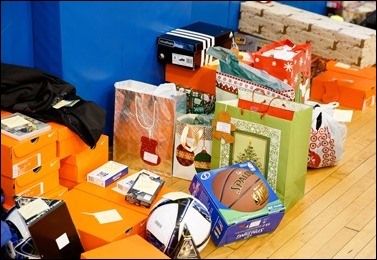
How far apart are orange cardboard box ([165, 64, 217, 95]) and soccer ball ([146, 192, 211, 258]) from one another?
1343mm

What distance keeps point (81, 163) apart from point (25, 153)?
1.40ft

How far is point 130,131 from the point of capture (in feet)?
13.1

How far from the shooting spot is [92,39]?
381 cm

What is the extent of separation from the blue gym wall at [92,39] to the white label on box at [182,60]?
0.14 m

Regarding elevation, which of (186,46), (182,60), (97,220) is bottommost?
(97,220)

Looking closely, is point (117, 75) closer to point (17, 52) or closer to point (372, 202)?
point (17, 52)

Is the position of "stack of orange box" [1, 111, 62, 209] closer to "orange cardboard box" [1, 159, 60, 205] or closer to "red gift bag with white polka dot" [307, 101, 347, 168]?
"orange cardboard box" [1, 159, 60, 205]

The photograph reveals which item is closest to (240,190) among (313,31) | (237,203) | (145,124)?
(237,203)

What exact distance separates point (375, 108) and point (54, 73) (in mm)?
2683

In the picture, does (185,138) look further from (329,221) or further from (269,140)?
(329,221)

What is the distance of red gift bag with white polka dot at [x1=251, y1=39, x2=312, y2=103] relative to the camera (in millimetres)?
4117

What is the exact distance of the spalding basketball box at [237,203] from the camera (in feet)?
10.6

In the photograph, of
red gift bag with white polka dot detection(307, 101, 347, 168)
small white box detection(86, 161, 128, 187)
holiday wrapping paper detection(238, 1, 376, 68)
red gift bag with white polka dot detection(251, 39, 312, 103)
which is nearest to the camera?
small white box detection(86, 161, 128, 187)

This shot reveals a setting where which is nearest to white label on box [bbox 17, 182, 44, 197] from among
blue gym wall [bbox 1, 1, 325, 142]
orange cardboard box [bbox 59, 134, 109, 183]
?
orange cardboard box [bbox 59, 134, 109, 183]
